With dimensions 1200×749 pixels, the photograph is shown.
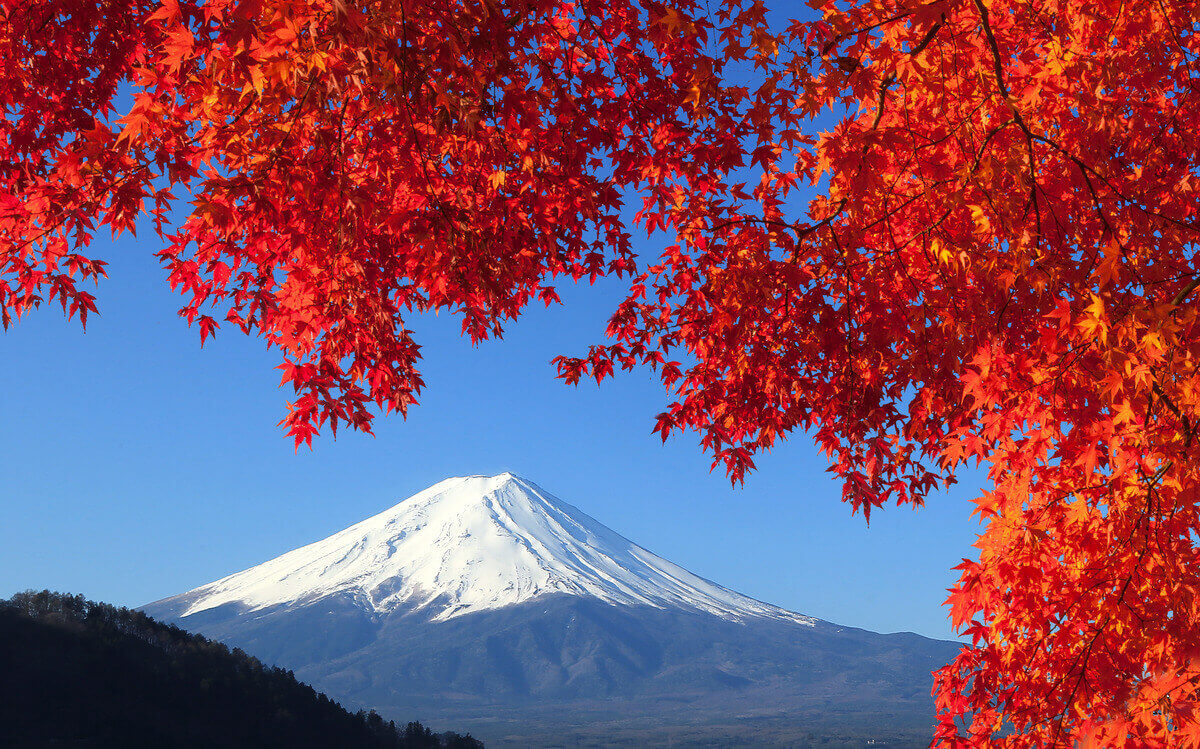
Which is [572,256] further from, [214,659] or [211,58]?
[214,659]

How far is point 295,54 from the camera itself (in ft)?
10.2

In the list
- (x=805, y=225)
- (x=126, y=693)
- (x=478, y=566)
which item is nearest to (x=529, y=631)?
(x=478, y=566)

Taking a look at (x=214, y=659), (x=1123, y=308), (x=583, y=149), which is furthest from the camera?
(x=214, y=659)

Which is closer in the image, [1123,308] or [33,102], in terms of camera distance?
[1123,308]

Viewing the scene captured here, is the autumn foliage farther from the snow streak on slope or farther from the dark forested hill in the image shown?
the snow streak on slope

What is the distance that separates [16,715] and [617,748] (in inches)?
3265

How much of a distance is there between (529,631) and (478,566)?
19897 mm

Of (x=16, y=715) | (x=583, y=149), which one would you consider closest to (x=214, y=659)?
(x=16, y=715)

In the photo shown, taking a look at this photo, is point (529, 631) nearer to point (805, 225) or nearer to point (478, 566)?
point (478, 566)

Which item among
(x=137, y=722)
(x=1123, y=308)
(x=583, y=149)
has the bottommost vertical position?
(x=137, y=722)

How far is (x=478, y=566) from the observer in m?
183

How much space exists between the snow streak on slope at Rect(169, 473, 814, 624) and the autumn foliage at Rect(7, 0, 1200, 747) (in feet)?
561

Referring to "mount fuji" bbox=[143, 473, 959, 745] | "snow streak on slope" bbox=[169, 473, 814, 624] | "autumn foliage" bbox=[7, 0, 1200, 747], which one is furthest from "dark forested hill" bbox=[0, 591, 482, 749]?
"snow streak on slope" bbox=[169, 473, 814, 624]

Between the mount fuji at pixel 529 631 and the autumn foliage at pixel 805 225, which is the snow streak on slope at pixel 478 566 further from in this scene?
the autumn foliage at pixel 805 225
